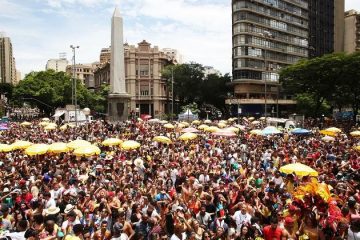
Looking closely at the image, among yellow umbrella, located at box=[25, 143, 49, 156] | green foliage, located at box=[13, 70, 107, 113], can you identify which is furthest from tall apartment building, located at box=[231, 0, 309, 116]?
yellow umbrella, located at box=[25, 143, 49, 156]

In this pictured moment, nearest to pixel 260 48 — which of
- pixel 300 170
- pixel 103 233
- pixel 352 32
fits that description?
pixel 352 32

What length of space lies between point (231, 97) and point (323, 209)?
64.4 meters

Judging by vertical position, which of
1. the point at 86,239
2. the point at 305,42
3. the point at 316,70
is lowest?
the point at 86,239

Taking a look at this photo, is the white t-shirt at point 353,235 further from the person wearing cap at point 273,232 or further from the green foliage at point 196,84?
the green foliage at point 196,84

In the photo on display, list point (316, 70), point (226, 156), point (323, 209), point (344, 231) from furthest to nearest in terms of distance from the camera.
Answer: point (316, 70) < point (226, 156) < point (323, 209) < point (344, 231)

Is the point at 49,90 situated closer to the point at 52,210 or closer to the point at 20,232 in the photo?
the point at 52,210

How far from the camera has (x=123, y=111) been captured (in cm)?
4434

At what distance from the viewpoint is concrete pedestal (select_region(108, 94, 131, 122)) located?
4408cm

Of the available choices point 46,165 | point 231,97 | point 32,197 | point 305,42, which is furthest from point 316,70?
point 32,197

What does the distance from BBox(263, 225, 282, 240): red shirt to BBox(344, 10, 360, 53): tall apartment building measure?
324 ft

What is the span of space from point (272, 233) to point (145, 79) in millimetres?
79179

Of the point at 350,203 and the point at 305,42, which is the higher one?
the point at 305,42

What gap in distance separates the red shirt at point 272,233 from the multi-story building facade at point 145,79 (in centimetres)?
→ 7657

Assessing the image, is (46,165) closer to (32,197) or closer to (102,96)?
(32,197)
